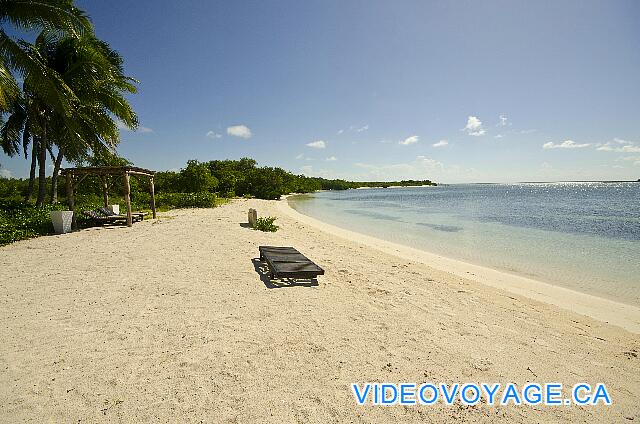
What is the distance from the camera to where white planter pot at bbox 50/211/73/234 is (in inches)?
454

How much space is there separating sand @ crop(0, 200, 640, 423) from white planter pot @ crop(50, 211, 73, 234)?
4.29 meters

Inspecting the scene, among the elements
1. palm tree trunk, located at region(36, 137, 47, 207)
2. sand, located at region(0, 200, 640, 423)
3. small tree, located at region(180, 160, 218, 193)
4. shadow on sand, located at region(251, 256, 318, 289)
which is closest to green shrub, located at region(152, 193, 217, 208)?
palm tree trunk, located at region(36, 137, 47, 207)

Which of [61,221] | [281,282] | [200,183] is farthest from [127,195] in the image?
[200,183]

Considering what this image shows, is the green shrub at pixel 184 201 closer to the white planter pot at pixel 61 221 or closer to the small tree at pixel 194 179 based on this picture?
the small tree at pixel 194 179

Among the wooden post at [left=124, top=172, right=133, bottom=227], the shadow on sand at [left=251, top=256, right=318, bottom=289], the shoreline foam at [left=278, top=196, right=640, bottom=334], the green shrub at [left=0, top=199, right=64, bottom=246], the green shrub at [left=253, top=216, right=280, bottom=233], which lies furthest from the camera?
the green shrub at [left=253, top=216, right=280, bottom=233]

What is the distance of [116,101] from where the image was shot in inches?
707

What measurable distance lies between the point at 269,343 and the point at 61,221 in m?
12.3

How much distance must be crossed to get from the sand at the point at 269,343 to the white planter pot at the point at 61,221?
4293 millimetres

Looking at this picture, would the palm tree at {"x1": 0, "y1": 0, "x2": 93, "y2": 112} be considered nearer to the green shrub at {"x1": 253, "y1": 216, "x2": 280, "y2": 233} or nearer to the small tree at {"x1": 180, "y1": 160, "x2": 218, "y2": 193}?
the green shrub at {"x1": 253, "y1": 216, "x2": 280, "y2": 233}

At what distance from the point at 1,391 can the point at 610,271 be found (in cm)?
1469

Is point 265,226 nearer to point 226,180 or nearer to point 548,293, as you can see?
point 548,293

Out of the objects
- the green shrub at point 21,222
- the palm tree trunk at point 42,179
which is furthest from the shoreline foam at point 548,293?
the palm tree trunk at point 42,179

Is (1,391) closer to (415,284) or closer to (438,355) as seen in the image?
(438,355)

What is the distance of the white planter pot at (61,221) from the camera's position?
11531mm
